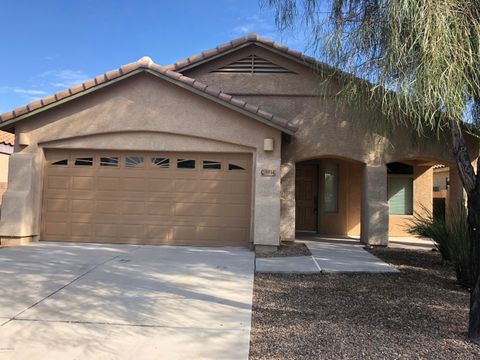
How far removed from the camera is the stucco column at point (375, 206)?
42.2 feet

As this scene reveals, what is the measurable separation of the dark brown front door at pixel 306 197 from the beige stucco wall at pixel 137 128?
4816 mm

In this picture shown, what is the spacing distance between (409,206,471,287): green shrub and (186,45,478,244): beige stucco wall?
73.0 inches

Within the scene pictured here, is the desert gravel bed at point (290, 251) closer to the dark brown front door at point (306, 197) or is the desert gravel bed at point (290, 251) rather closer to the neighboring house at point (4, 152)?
the dark brown front door at point (306, 197)

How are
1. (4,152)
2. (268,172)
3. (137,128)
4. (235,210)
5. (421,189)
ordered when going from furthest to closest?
1. (4,152)
2. (421,189)
3. (235,210)
4. (137,128)
5. (268,172)

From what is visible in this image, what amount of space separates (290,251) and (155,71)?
5.50m

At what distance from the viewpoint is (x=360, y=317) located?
20.2ft

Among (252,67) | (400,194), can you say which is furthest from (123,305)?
(400,194)

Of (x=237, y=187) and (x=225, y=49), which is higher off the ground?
(x=225, y=49)

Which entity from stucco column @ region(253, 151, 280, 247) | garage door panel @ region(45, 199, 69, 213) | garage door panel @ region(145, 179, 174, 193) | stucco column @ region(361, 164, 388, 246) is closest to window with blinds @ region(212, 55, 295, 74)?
stucco column @ region(253, 151, 280, 247)

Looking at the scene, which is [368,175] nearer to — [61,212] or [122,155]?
[122,155]

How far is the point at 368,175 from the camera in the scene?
13.0 meters

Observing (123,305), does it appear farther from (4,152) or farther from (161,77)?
(4,152)

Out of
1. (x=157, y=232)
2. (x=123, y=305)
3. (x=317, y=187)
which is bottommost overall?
(x=123, y=305)

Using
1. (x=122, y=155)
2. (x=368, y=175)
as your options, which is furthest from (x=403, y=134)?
(x=122, y=155)
